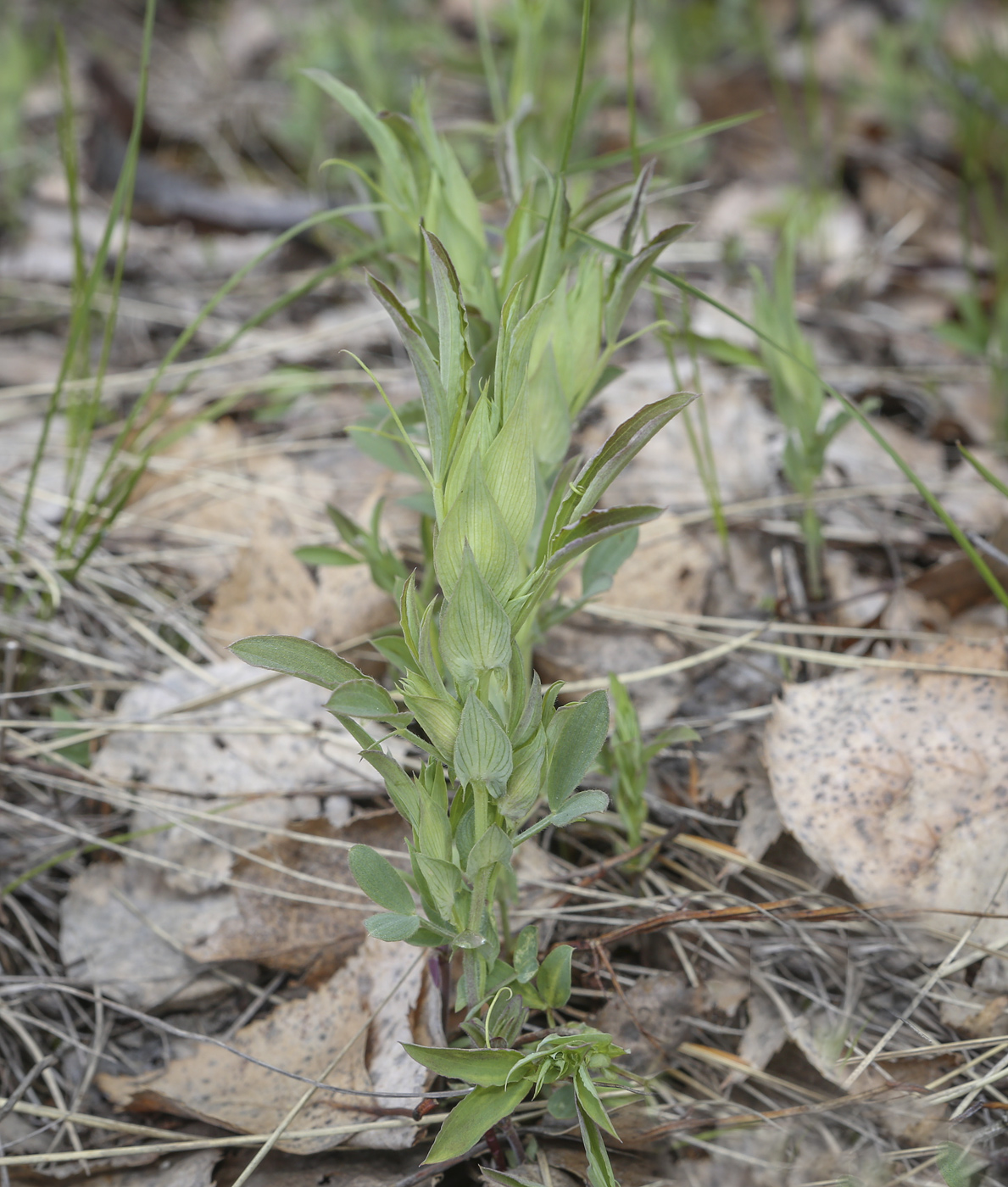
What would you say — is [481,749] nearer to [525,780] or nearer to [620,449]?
[525,780]

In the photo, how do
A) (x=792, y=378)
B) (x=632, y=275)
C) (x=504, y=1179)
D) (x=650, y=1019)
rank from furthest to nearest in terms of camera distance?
(x=792, y=378), (x=650, y=1019), (x=632, y=275), (x=504, y=1179)

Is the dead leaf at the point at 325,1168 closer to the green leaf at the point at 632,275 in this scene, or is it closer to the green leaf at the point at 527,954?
the green leaf at the point at 527,954

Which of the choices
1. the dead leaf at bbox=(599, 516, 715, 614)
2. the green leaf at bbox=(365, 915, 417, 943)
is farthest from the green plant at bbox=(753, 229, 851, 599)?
the green leaf at bbox=(365, 915, 417, 943)

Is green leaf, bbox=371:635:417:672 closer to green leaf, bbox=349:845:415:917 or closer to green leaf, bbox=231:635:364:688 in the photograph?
green leaf, bbox=231:635:364:688

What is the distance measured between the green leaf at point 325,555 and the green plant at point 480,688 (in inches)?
19.0

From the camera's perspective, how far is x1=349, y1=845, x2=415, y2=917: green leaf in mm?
986

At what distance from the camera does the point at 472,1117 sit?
949 millimetres

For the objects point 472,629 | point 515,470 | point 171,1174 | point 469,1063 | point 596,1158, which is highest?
point 515,470

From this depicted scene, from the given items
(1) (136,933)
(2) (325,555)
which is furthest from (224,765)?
(2) (325,555)

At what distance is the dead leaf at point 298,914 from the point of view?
55.4 inches

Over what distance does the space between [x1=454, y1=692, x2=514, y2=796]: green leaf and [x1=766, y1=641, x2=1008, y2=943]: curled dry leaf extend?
0.67 metres

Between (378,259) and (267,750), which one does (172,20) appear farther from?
(267,750)

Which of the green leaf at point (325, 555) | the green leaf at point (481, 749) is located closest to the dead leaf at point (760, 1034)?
the green leaf at point (481, 749)

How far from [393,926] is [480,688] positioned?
0.86 feet
